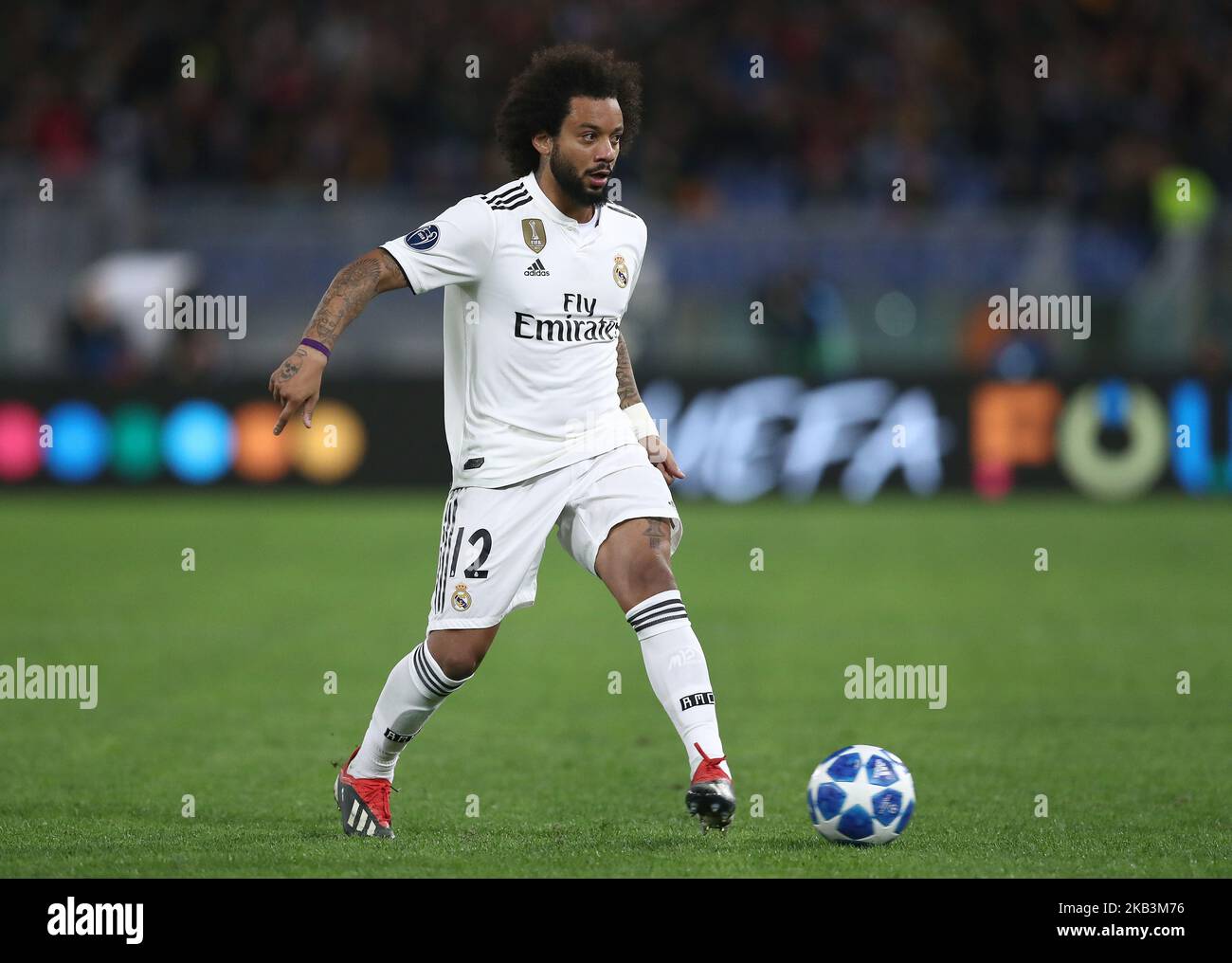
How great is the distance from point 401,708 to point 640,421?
4.53 feet

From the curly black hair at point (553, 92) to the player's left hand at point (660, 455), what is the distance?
108cm

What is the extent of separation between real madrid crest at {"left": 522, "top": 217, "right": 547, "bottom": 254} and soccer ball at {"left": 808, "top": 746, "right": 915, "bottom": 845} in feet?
6.73

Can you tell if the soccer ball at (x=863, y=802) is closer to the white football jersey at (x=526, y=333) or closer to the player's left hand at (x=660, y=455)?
the player's left hand at (x=660, y=455)

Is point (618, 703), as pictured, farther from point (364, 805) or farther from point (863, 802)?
point (863, 802)

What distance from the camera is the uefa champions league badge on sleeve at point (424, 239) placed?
5.96m

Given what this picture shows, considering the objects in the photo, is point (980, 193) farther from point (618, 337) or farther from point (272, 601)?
point (618, 337)

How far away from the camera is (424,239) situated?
19.6ft

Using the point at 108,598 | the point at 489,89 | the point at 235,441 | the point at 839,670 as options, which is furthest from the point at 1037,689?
the point at 489,89

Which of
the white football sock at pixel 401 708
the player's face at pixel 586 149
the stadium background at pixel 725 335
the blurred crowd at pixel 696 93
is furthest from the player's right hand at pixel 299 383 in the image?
the blurred crowd at pixel 696 93

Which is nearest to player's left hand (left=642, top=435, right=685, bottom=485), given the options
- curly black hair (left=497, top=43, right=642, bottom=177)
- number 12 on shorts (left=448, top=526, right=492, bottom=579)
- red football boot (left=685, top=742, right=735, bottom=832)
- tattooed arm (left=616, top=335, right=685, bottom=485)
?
tattooed arm (left=616, top=335, right=685, bottom=485)

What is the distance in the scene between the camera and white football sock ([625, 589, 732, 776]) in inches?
237

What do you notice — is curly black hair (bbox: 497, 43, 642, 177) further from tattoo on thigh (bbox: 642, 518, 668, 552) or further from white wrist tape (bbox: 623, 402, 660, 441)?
tattoo on thigh (bbox: 642, 518, 668, 552)

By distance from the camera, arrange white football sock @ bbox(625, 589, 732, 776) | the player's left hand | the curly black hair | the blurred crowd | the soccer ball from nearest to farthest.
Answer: the soccer ball
white football sock @ bbox(625, 589, 732, 776)
the curly black hair
the player's left hand
the blurred crowd

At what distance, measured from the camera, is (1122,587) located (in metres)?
13.6
